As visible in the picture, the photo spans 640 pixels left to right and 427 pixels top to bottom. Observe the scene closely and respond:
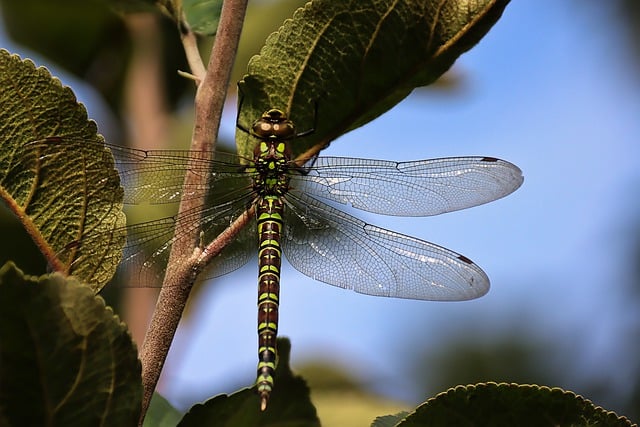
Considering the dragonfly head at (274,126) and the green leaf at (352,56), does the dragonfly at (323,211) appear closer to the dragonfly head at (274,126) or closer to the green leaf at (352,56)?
the dragonfly head at (274,126)

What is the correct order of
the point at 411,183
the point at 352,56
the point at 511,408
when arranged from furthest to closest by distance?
the point at 411,183 < the point at 352,56 < the point at 511,408

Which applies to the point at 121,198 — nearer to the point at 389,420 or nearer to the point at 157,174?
the point at 389,420

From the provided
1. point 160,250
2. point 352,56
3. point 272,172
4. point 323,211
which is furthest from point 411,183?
point 352,56

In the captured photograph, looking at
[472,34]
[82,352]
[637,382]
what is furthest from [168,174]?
→ [637,382]

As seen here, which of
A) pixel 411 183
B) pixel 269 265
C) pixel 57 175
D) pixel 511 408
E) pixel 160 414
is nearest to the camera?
pixel 511 408

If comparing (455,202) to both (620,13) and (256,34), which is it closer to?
(256,34)

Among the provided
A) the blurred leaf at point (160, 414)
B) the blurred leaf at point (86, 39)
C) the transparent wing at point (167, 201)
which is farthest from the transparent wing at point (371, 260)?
the blurred leaf at point (86, 39)
